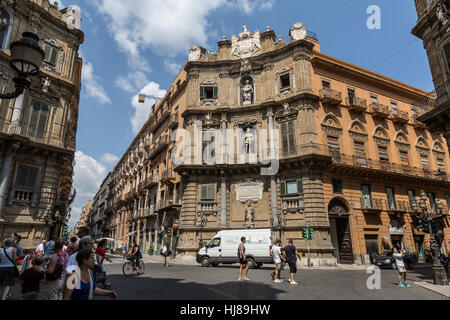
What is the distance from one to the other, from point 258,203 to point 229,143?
19.7 feet

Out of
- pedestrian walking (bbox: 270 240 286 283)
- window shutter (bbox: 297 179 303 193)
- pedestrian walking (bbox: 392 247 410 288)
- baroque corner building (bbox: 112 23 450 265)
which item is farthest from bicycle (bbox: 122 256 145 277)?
window shutter (bbox: 297 179 303 193)

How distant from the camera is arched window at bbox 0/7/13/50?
17156 millimetres

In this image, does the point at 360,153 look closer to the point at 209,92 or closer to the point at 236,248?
the point at 236,248

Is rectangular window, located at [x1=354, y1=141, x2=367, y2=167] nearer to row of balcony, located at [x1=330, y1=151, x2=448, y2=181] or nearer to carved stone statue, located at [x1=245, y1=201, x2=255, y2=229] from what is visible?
row of balcony, located at [x1=330, y1=151, x2=448, y2=181]

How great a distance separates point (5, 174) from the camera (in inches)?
623

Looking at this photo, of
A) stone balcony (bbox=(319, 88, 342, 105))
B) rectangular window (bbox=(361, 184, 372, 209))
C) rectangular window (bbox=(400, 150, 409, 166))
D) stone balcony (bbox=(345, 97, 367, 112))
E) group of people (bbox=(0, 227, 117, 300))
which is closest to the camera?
group of people (bbox=(0, 227, 117, 300))

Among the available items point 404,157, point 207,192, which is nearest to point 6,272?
point 207,192

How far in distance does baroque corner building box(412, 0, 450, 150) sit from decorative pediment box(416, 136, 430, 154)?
16772 millimetres

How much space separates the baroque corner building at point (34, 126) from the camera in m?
16.1

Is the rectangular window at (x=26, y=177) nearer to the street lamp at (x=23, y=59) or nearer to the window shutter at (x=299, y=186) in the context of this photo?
the street lamp at (x=23, y=59)

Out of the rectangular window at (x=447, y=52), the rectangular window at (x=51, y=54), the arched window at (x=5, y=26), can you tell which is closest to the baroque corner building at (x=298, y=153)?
the rectangular window at (x=447, y=52)

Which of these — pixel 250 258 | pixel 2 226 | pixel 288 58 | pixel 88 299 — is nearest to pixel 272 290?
pixel 88 299

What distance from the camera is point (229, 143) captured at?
24344 mm

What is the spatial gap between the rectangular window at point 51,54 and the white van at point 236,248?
56.2 feet
